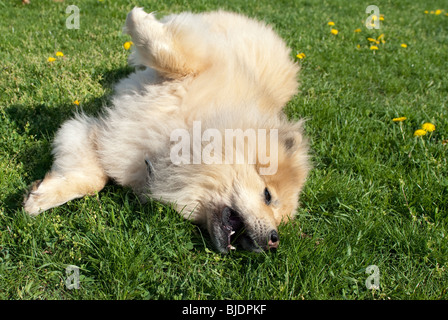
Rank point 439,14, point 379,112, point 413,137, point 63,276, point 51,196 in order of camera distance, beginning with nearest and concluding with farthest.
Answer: point 63,276, point 51,196, point 413,137, point 379,112, point 439,14

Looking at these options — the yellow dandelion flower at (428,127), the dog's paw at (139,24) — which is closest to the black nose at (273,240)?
the dog's paw at (139,24)

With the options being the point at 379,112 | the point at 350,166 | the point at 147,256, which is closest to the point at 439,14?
the point at 379,112

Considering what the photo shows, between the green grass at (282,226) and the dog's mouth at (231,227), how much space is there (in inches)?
4.3

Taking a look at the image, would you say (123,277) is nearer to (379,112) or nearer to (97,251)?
(97,251)

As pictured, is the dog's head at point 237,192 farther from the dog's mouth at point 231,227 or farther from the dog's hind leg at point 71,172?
the dog's hind leg at point 71,172

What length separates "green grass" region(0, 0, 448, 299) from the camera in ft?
7.79

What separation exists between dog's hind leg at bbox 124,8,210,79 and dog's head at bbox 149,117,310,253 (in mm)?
821

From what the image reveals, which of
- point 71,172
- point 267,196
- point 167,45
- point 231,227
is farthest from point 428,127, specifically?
point 71,172

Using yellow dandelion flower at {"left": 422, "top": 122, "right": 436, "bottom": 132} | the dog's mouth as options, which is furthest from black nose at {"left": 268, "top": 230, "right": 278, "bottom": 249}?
yellow dandelion flower at {"left": 422, "top": 122, "right": 436, "bottom": 132}

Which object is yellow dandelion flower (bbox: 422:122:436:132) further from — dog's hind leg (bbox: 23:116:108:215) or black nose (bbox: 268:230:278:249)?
dog's hind leg (bbox: 23:116:108:215)

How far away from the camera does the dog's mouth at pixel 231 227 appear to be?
8.59 feet

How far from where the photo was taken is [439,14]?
28.3 feet

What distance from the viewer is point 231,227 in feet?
8.69

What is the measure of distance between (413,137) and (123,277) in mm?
3145
